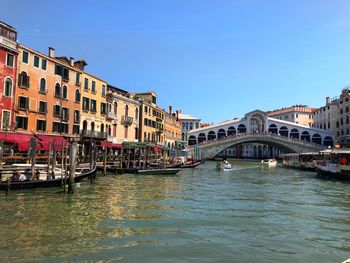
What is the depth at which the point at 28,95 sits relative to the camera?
2631 centimetres

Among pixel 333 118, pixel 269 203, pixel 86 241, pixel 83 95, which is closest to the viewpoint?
pixel 86 241

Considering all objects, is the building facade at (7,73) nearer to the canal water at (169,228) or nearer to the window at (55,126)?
the window at (55,126)

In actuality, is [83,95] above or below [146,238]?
above

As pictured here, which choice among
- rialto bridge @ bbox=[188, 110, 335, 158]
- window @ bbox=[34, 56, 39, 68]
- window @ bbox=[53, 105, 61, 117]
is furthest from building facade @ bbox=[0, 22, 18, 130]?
rialto bridge @ bbox=[188, 110, 335, 158]

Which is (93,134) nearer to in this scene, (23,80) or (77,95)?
(77,95)

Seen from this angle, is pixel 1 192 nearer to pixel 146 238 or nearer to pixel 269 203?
pixel 146 238

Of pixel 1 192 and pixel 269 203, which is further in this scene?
pixel 1 192

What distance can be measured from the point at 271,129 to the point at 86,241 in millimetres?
66148

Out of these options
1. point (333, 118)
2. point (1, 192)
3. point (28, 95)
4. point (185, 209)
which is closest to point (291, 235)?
point (185, 209)

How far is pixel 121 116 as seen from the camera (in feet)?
126

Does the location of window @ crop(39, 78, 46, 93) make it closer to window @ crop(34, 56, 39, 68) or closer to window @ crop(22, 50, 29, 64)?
window @ crop(34, 56, 39, 68)

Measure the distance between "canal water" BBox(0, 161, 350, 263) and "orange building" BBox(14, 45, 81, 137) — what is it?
40.1ft

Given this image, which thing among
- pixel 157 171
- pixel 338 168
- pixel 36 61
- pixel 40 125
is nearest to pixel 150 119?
pixel 157 171

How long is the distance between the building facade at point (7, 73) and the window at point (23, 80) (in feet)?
1.42
